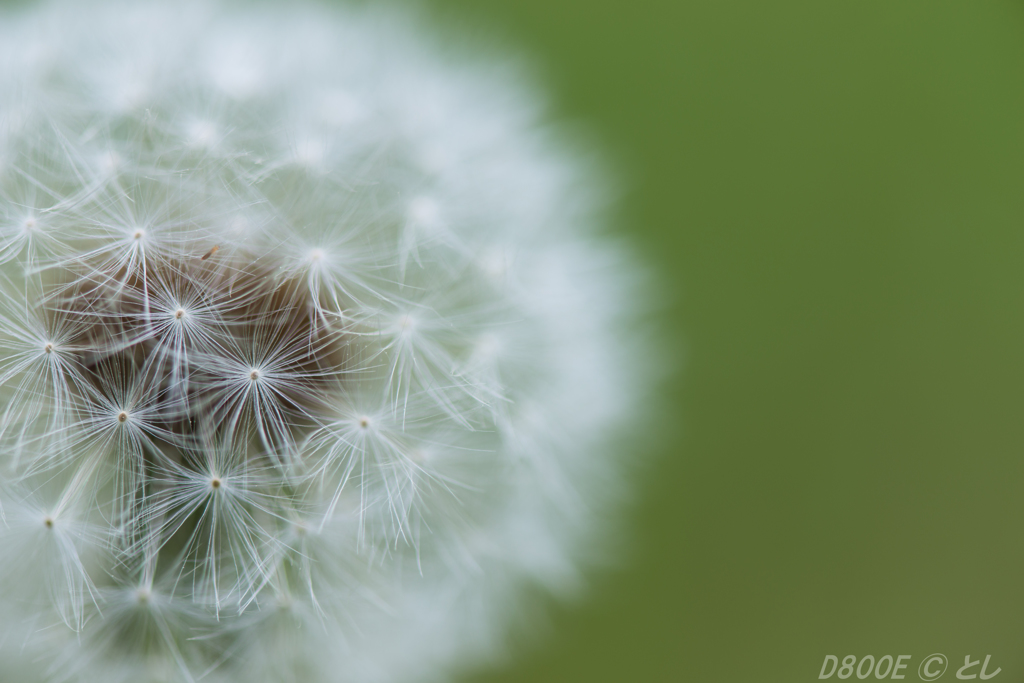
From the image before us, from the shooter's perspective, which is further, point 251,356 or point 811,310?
point 811,310

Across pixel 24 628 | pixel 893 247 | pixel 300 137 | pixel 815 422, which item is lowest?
pixel 24 628

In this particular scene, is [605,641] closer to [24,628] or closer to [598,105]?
[24,628]

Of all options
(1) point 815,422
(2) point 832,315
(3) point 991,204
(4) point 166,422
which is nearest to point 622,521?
(1) point 815,422

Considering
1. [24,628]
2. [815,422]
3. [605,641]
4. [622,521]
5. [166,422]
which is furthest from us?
[815,422]

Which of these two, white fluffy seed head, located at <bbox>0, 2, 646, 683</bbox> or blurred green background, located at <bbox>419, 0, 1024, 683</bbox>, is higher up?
blurred green background, located at <bbox>419, 0, 1024, 683</bbox>

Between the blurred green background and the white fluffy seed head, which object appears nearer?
the white fluffy seed head
